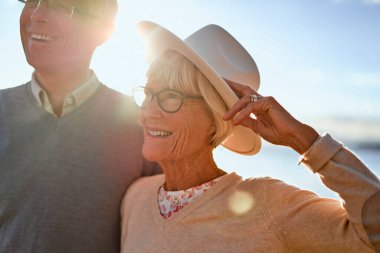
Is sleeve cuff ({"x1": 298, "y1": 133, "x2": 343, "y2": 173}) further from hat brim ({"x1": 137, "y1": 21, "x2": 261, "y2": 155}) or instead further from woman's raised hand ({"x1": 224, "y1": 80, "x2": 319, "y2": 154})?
hat brim ({"x1": 137, "y1": 21, "x2": 261, "y2": 155})

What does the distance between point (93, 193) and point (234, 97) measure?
118 centimetres

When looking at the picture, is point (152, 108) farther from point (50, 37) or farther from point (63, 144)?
point (50, 37)

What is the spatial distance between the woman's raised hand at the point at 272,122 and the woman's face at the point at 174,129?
350mm

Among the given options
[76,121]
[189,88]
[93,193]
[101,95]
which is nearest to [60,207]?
[93,193]

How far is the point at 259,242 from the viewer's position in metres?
2.38

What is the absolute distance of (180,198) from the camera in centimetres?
284

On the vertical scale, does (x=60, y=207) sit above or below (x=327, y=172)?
below

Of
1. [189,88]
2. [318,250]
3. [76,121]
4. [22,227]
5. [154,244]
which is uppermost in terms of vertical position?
[189,88]

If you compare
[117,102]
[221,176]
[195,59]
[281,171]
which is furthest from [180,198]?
[281,171]

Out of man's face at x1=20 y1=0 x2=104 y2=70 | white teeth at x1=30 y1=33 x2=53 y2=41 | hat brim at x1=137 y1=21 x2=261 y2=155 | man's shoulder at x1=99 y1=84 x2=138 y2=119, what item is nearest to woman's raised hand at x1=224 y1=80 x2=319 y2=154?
hat brim at x1=137 y1=21 x2=261 y2=155

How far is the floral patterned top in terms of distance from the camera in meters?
2.82

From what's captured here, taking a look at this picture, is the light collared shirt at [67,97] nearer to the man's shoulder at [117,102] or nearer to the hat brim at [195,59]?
the man's shoulder at [117,102]

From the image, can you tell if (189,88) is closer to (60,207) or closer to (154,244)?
(154,244)

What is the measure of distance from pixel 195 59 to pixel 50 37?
3.65ft
